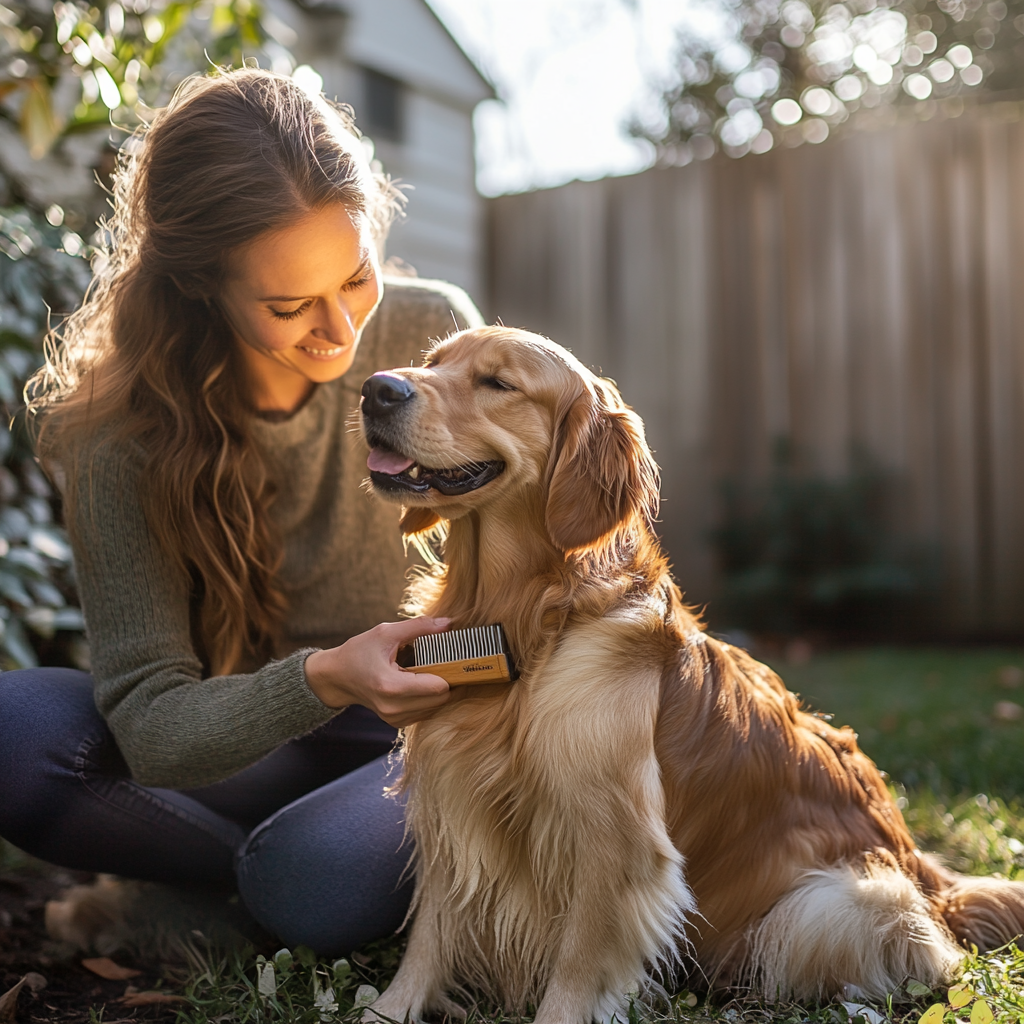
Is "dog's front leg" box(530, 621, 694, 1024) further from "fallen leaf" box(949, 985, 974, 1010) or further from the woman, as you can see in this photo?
"fallen leaf" box(949, 985, 974, 1010)

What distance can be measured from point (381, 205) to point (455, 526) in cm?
99

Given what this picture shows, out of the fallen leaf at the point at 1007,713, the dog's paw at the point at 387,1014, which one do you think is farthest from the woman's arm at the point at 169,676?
the fallen leaf at the point at 1007,713

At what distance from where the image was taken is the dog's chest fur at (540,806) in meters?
1.66

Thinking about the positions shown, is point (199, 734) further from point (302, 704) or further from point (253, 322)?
point (253, 322)

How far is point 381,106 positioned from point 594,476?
6.32 metres

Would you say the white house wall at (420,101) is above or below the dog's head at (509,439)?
above

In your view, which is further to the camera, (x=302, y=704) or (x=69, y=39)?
(x=69, y=39)

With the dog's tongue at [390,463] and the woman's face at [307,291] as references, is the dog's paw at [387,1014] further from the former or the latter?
the woman's face at [307,291]

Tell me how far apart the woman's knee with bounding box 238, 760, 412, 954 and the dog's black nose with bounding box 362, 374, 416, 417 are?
0.87 metres

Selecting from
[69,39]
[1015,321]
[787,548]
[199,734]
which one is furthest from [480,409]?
[1015,321]

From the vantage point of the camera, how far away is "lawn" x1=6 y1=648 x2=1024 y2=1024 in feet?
5.65

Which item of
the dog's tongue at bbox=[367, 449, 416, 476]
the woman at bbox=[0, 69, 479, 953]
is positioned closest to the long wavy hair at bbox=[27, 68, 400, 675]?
the woman at bbox=[0, 69, 479, 953]

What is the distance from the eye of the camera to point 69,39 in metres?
2.86

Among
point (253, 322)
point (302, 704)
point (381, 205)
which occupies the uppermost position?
point (381, 205)
